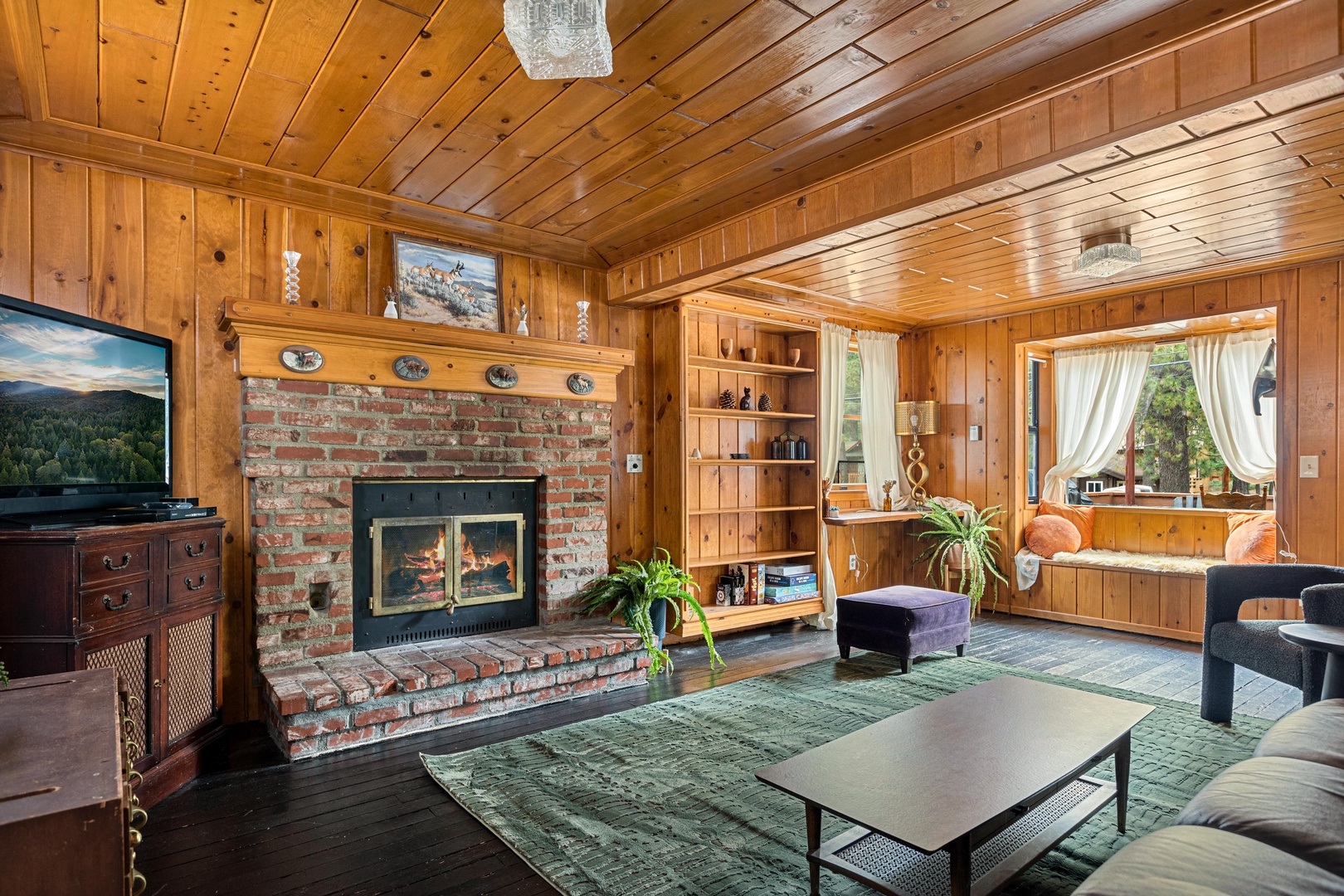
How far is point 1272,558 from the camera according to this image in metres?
4.55

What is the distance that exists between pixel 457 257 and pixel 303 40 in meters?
1.79

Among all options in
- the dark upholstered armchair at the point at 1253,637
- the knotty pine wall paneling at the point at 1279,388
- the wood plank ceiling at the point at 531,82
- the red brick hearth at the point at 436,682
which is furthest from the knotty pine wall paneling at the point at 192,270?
the knotty pine wall paneling at the point at 1279,388

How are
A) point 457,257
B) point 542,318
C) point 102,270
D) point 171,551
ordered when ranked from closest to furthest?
point 171,551, point 102,270, point 457,257, point 542,318

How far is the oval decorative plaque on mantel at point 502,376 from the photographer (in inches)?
155

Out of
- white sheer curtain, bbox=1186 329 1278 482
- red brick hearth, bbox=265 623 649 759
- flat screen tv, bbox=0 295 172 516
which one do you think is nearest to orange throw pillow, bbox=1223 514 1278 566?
white sheer curtain, bbox=1186 329 1278 482

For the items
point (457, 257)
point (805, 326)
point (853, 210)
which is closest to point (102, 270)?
point (457, 257)

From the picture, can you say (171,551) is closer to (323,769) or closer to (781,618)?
(323,769)

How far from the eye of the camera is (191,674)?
2.87m

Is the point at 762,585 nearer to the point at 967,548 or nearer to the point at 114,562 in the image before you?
the point at 967,548

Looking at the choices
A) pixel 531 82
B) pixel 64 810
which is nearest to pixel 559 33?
pixel 531 82

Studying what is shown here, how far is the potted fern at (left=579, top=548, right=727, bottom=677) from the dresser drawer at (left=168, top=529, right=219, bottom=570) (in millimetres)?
1933

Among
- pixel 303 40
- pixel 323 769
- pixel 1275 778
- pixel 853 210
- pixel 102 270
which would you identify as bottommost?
pixel 323 769

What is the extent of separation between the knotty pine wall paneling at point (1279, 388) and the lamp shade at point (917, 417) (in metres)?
0.29

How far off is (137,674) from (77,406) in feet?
3.31
